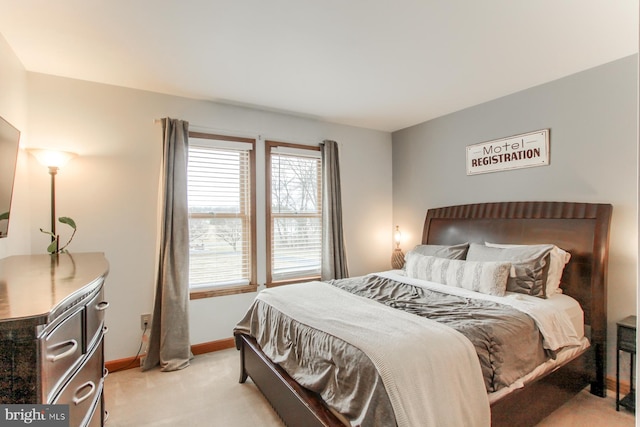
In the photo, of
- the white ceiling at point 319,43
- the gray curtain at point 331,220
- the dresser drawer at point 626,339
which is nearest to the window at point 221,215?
the white ceiling at point 319,43

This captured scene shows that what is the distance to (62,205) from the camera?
2697mm

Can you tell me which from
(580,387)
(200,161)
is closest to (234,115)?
(200,161)

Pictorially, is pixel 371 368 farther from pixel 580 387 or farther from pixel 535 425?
pixel 580 387

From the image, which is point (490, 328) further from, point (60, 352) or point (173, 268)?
point (173, 268)

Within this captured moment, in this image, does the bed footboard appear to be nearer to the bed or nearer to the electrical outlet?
the bed

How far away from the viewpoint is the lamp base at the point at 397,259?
416 cm

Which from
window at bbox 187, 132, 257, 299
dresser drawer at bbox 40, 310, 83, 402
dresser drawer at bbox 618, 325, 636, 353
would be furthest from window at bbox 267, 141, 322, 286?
dresser drawer at bbox 618, 325, 636, 353

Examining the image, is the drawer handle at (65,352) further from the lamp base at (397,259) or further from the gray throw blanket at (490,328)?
the lamp base at (397,259)

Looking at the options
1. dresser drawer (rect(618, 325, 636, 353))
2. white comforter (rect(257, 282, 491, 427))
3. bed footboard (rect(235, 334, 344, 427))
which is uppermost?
white comforter (rect(257, 282, 491, 427))

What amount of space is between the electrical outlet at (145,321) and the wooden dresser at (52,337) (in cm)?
150

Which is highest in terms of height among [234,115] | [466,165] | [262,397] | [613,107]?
[234,115]

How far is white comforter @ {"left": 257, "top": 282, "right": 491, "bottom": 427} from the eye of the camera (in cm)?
132

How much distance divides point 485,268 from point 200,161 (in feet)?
9.53

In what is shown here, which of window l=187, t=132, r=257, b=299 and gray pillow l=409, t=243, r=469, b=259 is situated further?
window l=187, t=132, r=257, b=299
